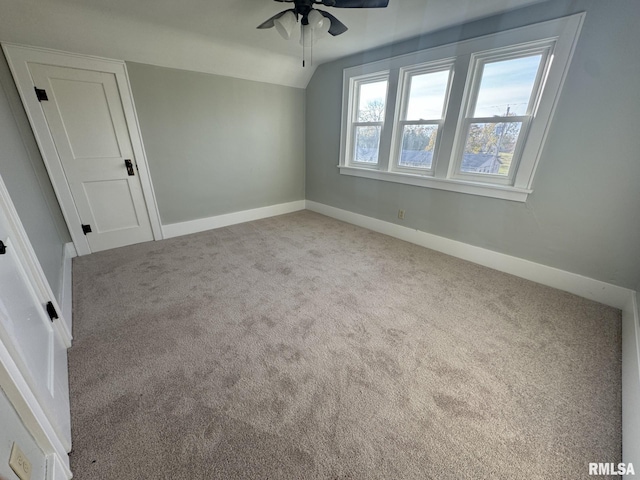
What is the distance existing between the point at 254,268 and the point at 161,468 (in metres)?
1.72

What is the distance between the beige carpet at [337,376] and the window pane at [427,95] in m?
1.79

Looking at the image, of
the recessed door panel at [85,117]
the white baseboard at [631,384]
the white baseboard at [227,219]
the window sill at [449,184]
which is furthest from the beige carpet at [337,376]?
the recessed door panel at [85,117]

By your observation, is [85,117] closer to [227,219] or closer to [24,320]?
[227,219]

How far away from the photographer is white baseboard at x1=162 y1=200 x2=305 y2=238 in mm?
3413

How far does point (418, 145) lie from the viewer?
3035mm

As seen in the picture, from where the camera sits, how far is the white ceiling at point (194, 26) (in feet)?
6.66

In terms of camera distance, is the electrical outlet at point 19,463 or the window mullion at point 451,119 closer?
the electrical outlet at point 19,463

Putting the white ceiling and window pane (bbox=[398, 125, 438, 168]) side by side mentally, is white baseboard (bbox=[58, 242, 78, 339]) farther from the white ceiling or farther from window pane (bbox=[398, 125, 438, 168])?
window pane (bbox=[398, 125, 438, 168])

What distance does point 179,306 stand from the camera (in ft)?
6.68

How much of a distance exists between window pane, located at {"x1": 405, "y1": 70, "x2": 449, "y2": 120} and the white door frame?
311 centimetres

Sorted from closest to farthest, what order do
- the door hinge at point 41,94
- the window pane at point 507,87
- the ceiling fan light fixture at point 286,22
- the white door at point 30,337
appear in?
1. the white door at point 30,337
2. the ceiling fan light fixture at point 286,22
3. the window pane at point 507,87
4. the door hinge at point 41,94

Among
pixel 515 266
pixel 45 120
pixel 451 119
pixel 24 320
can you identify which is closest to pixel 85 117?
pixel 45 120

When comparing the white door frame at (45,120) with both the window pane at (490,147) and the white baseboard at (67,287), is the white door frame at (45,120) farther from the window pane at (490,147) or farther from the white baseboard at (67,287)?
the window pane at (490,147)

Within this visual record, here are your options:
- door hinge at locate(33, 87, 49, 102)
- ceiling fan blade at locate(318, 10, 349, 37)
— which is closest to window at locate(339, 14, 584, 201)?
ceiling fan blade at locate(318, 10, 349, 37)
